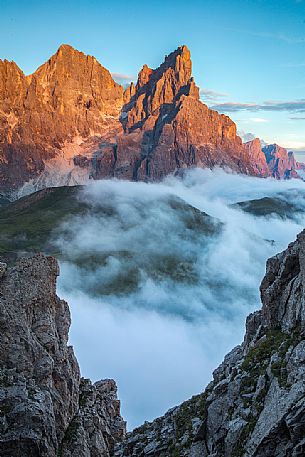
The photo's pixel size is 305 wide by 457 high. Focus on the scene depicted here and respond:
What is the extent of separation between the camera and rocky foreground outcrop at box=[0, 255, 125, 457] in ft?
112

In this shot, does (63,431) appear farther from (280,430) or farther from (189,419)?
(280,430)

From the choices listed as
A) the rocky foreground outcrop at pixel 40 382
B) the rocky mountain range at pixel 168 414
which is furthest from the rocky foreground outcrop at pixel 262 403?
the rocky foreground outcrop at pixel 40 382

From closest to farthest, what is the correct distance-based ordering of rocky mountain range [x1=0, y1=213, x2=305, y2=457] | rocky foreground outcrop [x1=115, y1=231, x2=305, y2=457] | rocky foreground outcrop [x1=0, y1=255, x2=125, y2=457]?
rocky foreground outcrop [x1=115, y1=231, x2=305, y2=457], rocky mountain range [x1=0, y1=213, x2=305, y2=457], rocky foreground outcrop [x1=0, y1=255, x2=125, y2=457]

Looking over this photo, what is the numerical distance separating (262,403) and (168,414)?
86.2ft

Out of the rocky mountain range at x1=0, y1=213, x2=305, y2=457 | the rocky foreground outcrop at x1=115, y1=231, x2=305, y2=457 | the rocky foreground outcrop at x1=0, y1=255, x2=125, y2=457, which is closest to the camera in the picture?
the rocky foreground outcrop at x1=115, y1=231, x2=305, y2=457

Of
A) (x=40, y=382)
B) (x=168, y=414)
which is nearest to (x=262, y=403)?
(x=40, y=382)

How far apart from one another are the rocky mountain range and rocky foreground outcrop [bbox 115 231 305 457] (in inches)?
3.5

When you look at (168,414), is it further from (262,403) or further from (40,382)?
(262,403)

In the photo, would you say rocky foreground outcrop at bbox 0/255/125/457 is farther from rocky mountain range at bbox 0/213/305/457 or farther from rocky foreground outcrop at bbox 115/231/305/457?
rocky foreground outcrop at bbox 115/231/305/457

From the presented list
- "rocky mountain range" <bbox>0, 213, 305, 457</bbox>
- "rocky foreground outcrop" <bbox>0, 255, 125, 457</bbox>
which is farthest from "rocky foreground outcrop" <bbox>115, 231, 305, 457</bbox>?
→ "rocky foreground outcrop" <bbox>0, 255, 125, 457</bbox>

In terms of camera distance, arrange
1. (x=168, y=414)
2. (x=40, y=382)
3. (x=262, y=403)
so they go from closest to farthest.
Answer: (x=262, y=403)
(x=40, y=382)
(x=168, y=414)

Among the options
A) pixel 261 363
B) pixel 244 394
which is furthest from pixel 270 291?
pixel 244 394

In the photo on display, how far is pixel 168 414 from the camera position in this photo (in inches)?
2168

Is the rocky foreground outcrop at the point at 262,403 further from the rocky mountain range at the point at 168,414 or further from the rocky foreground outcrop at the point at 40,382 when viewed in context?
the rocky foreground outcrop at the point at 40,382
